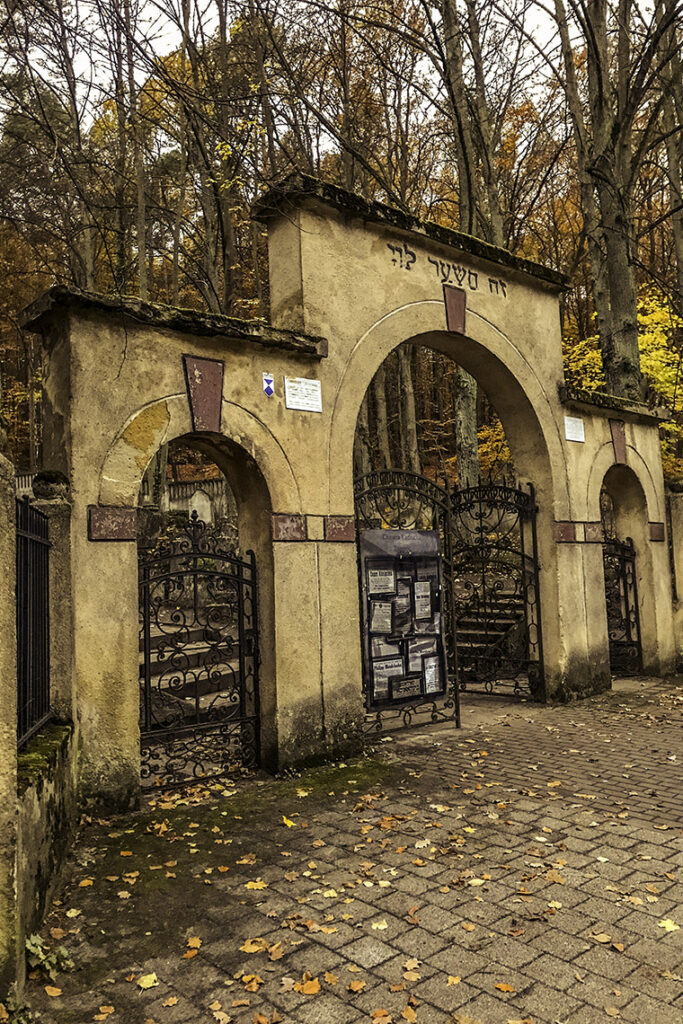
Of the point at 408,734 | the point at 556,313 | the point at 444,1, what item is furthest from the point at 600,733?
the point at 444,1

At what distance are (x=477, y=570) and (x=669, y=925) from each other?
8976 millimetres

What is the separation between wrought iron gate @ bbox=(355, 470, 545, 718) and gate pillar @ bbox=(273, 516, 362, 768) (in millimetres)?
677

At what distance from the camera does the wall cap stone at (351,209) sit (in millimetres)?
7324

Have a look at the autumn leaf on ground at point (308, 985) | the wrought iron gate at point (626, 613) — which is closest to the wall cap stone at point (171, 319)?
the autumn leaf on ground at point (308, 985)

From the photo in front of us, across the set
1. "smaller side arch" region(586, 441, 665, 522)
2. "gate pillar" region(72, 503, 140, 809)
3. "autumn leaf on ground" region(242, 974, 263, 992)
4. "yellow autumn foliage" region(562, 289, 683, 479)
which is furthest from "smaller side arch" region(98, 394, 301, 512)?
"yellow autumn foliage" region(562, 289, 683, 479)

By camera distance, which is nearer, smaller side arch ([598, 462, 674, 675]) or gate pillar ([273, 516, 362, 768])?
gate pillar ([273, 516, 362, 768])

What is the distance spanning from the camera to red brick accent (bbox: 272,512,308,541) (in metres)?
7.00

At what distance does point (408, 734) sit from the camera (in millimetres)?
8352

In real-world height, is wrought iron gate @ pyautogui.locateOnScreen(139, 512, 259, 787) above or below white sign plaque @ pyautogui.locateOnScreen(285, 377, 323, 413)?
below

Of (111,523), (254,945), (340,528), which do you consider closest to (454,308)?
(340,528)

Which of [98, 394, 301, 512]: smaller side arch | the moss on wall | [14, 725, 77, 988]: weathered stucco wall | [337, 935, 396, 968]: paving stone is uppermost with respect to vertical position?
[98, 394, 301, 512]: smaller side arch

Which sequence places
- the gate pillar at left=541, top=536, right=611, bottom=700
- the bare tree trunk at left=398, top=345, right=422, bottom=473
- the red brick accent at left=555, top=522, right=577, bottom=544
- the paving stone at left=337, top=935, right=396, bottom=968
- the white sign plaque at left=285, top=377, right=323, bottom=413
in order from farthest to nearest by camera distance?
the bare tree trunk at left=398, top=345, right=422, bottom=473 → the red brick accent at left=555, top=522, right=577, bottom=544 → the gate pillar at left=541, top=536, right=611, bottom=700 → the white sign plaque at left=285, top=377, right=323, bottom=413 → the paving stone at left=337, top=935, right=396, bottom=968

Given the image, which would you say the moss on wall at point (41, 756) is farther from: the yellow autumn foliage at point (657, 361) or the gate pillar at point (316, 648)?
the yellow autumn foliage at point (657, 361)

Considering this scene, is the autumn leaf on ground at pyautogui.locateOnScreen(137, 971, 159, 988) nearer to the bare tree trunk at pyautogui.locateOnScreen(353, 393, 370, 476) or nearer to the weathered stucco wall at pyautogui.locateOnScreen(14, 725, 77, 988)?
the weathered stucco wall at pyautogui.locateOnScreen(14, 725, 77, 988)
